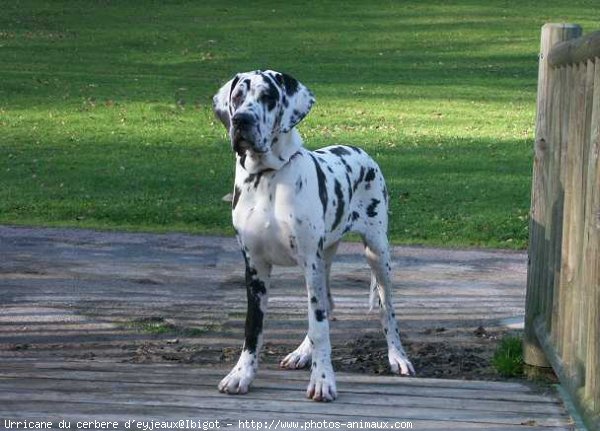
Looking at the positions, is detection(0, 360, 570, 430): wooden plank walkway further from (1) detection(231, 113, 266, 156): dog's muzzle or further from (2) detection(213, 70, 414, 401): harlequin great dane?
(1) detection(231, 113, 266, 156): dog's muzzle

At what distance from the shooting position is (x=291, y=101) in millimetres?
6004

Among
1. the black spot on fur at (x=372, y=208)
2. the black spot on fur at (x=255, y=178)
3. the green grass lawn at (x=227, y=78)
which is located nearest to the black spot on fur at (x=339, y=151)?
the black spot on fur at (x=372, y=208)

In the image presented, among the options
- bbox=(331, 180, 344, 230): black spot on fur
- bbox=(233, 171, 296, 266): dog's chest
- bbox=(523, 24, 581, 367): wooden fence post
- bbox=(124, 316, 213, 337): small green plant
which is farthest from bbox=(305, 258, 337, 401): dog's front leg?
bbox=(124, 316, 213, 337): small green plant

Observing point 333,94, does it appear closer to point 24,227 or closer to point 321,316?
point 24,227

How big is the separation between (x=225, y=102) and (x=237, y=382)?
4.29 ft

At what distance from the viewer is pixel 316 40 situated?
3164 centimetres

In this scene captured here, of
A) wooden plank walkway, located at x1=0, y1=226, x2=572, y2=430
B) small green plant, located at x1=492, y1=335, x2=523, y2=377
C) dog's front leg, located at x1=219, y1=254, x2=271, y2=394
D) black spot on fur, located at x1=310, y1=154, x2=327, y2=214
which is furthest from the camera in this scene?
small green plant, located at x1=492, y1=335, x2=523, y2=377

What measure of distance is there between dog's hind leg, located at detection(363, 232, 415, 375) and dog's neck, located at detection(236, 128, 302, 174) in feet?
3.91

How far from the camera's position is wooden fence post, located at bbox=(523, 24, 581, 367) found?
22.0 ft

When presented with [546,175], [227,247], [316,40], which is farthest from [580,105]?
[316,40]

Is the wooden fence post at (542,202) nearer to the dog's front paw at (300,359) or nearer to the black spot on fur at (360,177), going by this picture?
the black spot on fur at (360,177)

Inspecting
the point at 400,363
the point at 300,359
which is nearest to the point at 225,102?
the point at 300,359

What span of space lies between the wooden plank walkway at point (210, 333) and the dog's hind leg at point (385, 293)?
4.9 inches

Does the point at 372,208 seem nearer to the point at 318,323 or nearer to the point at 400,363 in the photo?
the point at 400,363
